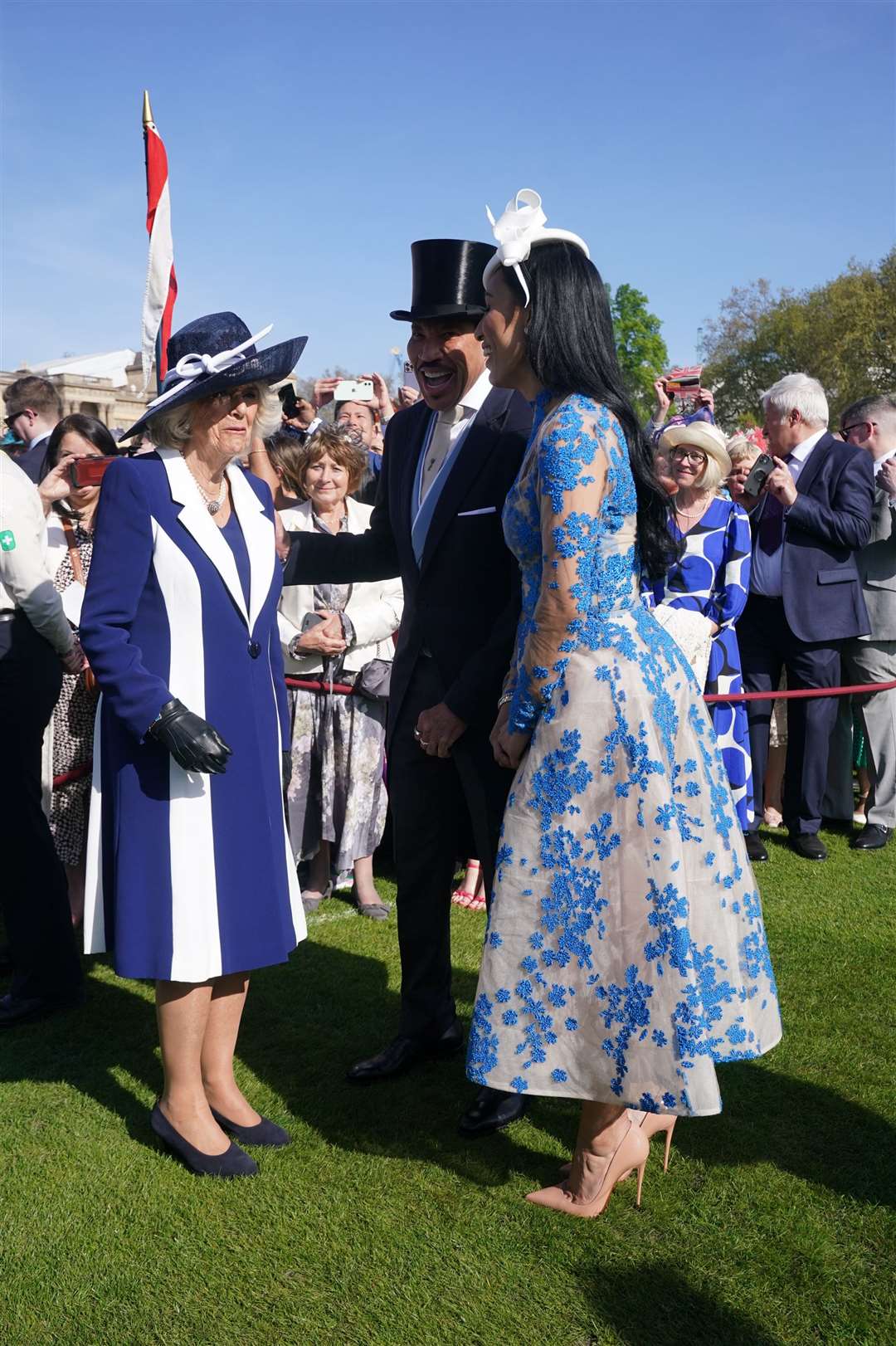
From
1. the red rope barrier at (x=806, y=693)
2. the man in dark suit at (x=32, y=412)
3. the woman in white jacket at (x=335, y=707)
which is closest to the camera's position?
the woman in white jacket at (x=335, y=707)

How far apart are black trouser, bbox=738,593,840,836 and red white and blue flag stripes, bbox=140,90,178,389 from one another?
429cm

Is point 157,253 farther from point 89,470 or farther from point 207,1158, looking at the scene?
point 207,1158

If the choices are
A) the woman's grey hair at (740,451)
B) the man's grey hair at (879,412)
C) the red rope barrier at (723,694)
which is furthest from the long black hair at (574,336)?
the man's grey hair at (879,412)

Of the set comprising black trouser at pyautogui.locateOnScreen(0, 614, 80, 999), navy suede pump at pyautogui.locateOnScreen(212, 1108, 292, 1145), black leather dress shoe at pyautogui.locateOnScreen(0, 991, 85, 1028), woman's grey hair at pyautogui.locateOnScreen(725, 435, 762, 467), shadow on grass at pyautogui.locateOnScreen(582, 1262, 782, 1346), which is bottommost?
shadow on grass at pyautogui.locateOnScreen(582, 1262, 782, 1346)

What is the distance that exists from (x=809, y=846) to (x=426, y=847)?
11.3 ft

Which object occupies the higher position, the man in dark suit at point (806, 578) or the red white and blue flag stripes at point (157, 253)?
the red white and blue flag stripes at point (157, 253)

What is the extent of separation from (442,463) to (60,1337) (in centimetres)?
253

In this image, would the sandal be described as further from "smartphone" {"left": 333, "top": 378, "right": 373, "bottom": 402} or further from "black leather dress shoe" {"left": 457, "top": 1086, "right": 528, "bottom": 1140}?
"smartphone" {"left": 333, "top": 378, "right": 373, "bottom": 402}

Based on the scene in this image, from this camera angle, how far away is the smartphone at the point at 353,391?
7.79 m

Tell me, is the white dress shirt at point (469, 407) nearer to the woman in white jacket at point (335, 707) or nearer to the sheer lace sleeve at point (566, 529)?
the sheer lace sleeve at point (566, 529)

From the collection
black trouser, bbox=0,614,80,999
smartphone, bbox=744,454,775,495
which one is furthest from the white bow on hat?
smartphone, bbox=744,454,775,495

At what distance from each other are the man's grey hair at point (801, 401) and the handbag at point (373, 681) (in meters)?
2.94

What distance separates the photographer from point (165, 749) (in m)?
3.11

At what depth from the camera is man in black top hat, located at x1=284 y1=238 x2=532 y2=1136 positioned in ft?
11.4
